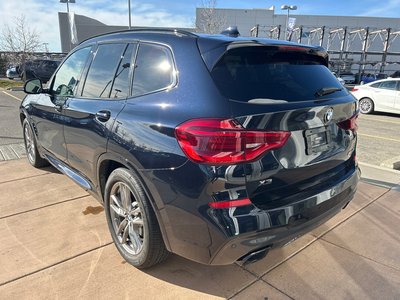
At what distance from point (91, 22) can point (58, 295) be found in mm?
61974

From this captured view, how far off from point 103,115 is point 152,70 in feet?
1.98

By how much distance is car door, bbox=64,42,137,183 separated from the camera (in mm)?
2844

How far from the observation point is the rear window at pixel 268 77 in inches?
87.3

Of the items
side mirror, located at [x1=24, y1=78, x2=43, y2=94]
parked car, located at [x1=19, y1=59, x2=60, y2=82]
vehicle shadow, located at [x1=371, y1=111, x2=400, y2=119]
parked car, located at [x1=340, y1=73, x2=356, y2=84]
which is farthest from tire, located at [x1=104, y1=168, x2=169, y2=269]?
parked car, located at [x1=340, y1=73, x2=356, y2=84]

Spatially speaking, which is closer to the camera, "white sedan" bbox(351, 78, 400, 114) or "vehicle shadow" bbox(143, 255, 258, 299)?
"vehicle shadow" bbox(143, 255, 258, 299)

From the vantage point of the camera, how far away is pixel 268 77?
2393 mm

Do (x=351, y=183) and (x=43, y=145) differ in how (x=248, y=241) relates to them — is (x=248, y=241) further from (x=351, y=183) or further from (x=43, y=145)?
(x=43, y=145)

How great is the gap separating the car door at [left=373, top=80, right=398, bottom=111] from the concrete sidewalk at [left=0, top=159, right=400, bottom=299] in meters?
10.8

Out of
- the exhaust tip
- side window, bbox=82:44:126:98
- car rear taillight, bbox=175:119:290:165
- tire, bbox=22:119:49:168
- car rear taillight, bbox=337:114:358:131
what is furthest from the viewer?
tire, bbox=22:119:49:168

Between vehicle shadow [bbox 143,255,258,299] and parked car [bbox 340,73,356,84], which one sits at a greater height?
vehicle shadow [bbox 143,255,258,299]

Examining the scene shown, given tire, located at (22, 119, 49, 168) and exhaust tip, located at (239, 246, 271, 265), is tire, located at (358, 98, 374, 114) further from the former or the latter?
exhaust tip, located at (239, 246, 271, 265)

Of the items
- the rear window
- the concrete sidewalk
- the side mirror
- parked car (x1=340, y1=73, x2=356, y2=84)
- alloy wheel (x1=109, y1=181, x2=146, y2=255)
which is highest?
the rear window

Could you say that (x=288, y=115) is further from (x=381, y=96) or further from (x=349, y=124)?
(x=381, y=96)

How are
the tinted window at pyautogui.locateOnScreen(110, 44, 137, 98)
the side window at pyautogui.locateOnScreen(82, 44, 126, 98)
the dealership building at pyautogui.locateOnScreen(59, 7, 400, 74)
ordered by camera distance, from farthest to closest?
the dealership building at pyautogui.locateOnScreen(59, 7, 400, 74), the side window at pyautogui.locateOnScreen(82, 44, 126, 98), the tinted window at pyautogui.locateOnScreen(110, 44, 137, 98)
